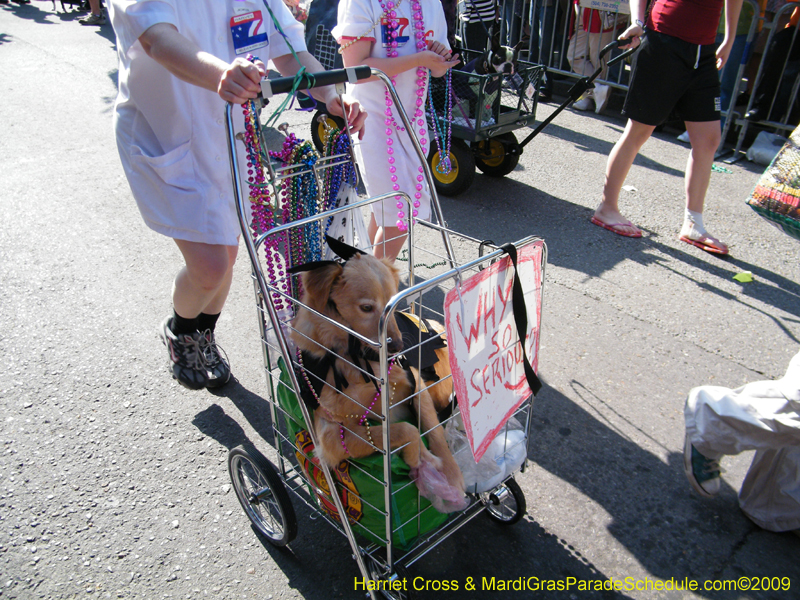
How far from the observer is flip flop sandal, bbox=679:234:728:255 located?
4.43 meters

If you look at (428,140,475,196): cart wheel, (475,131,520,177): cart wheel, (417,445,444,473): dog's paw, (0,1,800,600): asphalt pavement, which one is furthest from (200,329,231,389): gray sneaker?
(475,131,520,177): cart wheel

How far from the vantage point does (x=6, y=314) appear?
376 centimetres

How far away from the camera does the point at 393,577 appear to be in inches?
74.0

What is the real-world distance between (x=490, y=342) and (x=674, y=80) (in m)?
3.32

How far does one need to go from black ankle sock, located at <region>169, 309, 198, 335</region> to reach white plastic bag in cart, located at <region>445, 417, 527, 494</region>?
4.87ft

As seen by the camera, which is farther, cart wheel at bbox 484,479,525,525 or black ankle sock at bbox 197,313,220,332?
black ankle sock at bbox 197,313,220,332

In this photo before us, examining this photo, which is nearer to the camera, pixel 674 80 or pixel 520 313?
pixel 520 313

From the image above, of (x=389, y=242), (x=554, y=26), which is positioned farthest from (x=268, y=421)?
(x=554, y=26)

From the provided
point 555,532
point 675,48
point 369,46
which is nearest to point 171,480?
point 555,532

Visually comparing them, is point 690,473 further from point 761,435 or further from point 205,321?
point 205,321

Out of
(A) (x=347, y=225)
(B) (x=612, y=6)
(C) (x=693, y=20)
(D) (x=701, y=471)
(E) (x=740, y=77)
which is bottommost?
(D) (x=701, y=471)

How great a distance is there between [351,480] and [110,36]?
1232 cm

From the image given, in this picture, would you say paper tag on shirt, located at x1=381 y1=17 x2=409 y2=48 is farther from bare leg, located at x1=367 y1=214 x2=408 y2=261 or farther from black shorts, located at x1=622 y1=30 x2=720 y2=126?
black shorts, located at x1=622 y1=30 x2=720 y2=126

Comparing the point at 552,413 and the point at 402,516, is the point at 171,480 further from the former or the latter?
the point at 552,413
